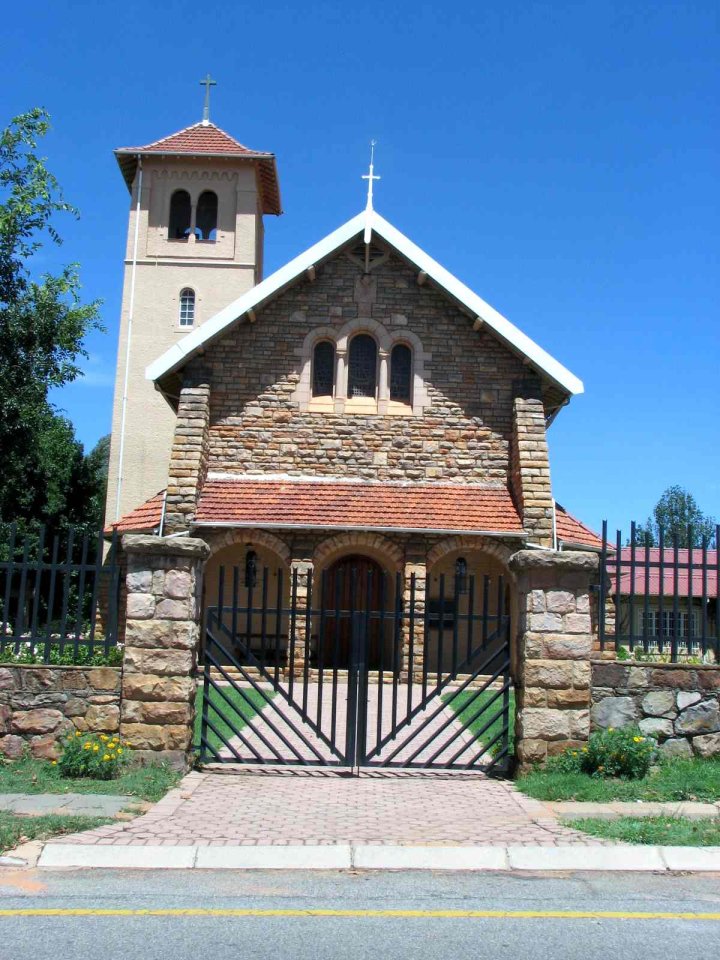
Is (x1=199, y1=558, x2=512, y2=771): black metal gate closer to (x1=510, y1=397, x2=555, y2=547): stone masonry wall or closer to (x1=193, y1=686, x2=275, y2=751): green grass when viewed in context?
(x1=193, y1=686, x2=275, y2=751): green grass

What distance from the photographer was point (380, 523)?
17953 mm

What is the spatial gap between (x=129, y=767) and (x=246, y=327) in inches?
455

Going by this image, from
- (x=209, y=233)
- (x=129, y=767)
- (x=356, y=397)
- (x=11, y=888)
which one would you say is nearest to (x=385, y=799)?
(x=129, y=767)

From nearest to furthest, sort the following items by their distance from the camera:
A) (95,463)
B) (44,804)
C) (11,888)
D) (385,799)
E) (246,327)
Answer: (11,888) < (44,804) < (385,799) < (246,327) < (95,463)

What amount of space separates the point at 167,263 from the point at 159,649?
20590mm

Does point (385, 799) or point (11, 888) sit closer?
point (11, 888)

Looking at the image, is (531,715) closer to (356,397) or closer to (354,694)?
(354,694)

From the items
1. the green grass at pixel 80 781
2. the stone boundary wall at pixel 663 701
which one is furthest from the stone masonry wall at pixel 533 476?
the green grass at pixel 80 781

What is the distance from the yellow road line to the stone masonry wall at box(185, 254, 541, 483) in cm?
1333

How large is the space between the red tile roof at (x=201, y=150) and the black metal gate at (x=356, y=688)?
14.4 metres

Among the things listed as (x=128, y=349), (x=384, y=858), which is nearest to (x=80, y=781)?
(x=384, y=858)

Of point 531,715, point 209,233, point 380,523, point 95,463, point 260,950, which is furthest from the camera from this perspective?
point 95,463

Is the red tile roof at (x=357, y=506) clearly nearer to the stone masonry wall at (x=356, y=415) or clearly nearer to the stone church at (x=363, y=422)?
the stone church at (x=363, y=422)

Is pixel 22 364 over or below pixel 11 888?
over
